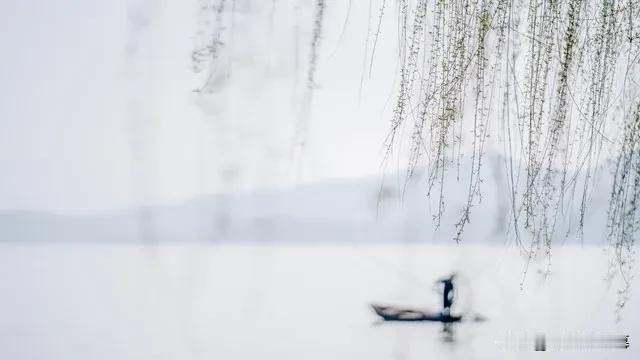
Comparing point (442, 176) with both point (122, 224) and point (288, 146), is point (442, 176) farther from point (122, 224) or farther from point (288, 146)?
point (122, 224)

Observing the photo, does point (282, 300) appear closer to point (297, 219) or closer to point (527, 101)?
point (297, 219)

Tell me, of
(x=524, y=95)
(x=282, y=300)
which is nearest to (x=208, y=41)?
(x=282, y=300)

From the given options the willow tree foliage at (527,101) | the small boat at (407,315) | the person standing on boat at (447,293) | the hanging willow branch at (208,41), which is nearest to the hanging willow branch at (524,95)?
the willow tree foliage at (527,101)

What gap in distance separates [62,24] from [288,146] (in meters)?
0.65

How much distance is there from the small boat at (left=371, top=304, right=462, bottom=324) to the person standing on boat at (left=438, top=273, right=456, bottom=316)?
2 cm

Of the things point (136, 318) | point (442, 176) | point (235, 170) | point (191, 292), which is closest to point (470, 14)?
point (442, 176)

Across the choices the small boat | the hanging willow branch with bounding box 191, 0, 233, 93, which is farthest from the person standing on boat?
the hanging willow branch with bounding box 191, 0, 233, 93

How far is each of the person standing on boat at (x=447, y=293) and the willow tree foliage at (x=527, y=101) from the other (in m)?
0.12

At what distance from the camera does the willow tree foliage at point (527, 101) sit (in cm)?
191

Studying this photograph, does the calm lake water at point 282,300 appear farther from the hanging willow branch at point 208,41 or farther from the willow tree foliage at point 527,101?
the hanging willow branch at point 208,41

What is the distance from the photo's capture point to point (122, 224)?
1.75m

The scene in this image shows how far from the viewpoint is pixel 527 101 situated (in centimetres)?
198

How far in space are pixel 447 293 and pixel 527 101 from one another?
0.60 m

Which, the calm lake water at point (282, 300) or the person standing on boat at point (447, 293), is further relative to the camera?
the person standing on boat at point (447, 293)
